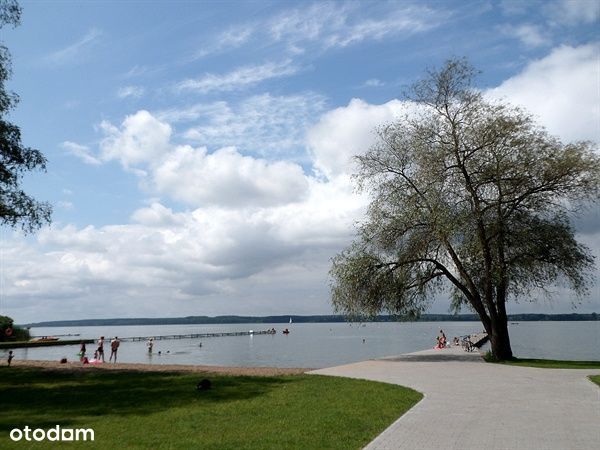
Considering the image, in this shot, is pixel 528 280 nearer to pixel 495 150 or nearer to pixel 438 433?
pixel 495 150

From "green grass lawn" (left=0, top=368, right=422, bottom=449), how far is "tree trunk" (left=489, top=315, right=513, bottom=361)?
11829 mm

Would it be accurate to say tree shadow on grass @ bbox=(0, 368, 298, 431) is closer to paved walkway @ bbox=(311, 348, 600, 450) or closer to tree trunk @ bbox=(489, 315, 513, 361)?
paved walkway @ bbox=(311, 348, 600, 450)

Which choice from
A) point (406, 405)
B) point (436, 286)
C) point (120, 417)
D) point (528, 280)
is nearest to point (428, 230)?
point (436, 286)

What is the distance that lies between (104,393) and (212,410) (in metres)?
5.21

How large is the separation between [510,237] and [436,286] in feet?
16.2

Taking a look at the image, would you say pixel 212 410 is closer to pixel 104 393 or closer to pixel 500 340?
pixel 104 393

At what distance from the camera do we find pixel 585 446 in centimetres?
905

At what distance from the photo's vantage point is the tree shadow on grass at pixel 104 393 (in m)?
12.9

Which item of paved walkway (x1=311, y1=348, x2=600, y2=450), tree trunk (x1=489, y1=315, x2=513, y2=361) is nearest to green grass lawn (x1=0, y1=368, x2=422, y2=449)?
paved walkway (x1=311, y1=348, x2=600, y2=450)

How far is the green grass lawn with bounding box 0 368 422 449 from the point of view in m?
9.87

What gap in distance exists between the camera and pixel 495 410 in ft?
41.2

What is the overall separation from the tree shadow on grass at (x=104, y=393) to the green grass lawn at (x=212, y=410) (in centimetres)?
3

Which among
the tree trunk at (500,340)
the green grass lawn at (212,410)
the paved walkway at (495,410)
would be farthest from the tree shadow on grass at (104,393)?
the tree trunk at (500,340)

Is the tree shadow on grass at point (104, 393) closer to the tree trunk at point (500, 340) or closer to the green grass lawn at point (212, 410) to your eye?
the green grass lawn at point (212, 410)
